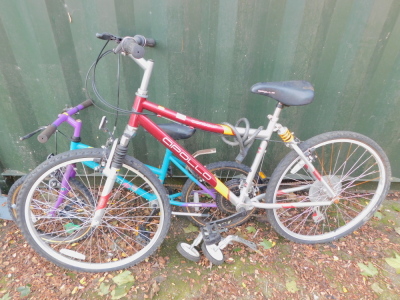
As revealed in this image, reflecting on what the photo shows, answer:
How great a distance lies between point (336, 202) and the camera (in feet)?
7.95

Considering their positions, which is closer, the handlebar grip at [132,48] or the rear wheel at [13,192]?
the handlebar grip at [132,48]

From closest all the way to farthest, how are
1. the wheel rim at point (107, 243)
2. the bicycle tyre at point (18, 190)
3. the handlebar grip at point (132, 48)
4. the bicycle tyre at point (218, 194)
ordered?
1. the handlebar grip at point (132, 48)
2. the wheel rim at point (107, 243)
3. the bicycle tyre at point (18, 190)
4. the bicycle tyre at point (218, 194)

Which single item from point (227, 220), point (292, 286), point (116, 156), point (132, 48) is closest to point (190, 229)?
point (227, 220)

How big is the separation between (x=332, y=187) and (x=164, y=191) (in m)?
1.56

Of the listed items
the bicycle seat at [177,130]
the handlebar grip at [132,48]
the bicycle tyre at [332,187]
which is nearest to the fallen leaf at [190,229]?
the bicycle tyre at [332,187]

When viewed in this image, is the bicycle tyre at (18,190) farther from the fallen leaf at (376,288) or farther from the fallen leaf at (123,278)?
the fallen leaf at (376,288)

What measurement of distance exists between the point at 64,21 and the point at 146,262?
7.15 feet

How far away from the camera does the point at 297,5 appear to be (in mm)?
2041

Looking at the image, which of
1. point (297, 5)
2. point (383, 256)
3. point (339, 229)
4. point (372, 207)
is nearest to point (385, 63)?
point (297, 5)

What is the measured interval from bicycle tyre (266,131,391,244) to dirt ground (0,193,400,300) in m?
0.19

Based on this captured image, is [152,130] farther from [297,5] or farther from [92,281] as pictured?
[297,5]

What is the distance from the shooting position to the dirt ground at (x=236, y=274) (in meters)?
2.05

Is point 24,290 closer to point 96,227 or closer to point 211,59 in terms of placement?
point 96,227

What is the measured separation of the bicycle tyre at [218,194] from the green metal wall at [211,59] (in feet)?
1.35
